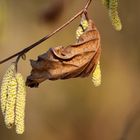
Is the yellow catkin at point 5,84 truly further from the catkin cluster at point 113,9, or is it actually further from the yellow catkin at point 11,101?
the catkin cluster at point 113,9

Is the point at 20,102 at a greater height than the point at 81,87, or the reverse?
the point at 81,87

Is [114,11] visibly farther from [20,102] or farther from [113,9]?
[20,102]

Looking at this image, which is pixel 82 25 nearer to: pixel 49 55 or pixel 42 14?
pixel 49 55

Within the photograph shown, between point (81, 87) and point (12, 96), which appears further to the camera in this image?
point (81, 87)

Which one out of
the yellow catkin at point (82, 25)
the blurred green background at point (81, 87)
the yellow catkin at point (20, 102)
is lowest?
the yellow catkin at point (20, 102)

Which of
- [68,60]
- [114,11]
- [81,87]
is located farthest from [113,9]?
[81,87]

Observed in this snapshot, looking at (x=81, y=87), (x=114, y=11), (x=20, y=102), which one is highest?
(x=81, y=87)

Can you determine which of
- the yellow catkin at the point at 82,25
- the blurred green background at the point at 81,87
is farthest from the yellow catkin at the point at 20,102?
the blurred green background at the point at 81,87
